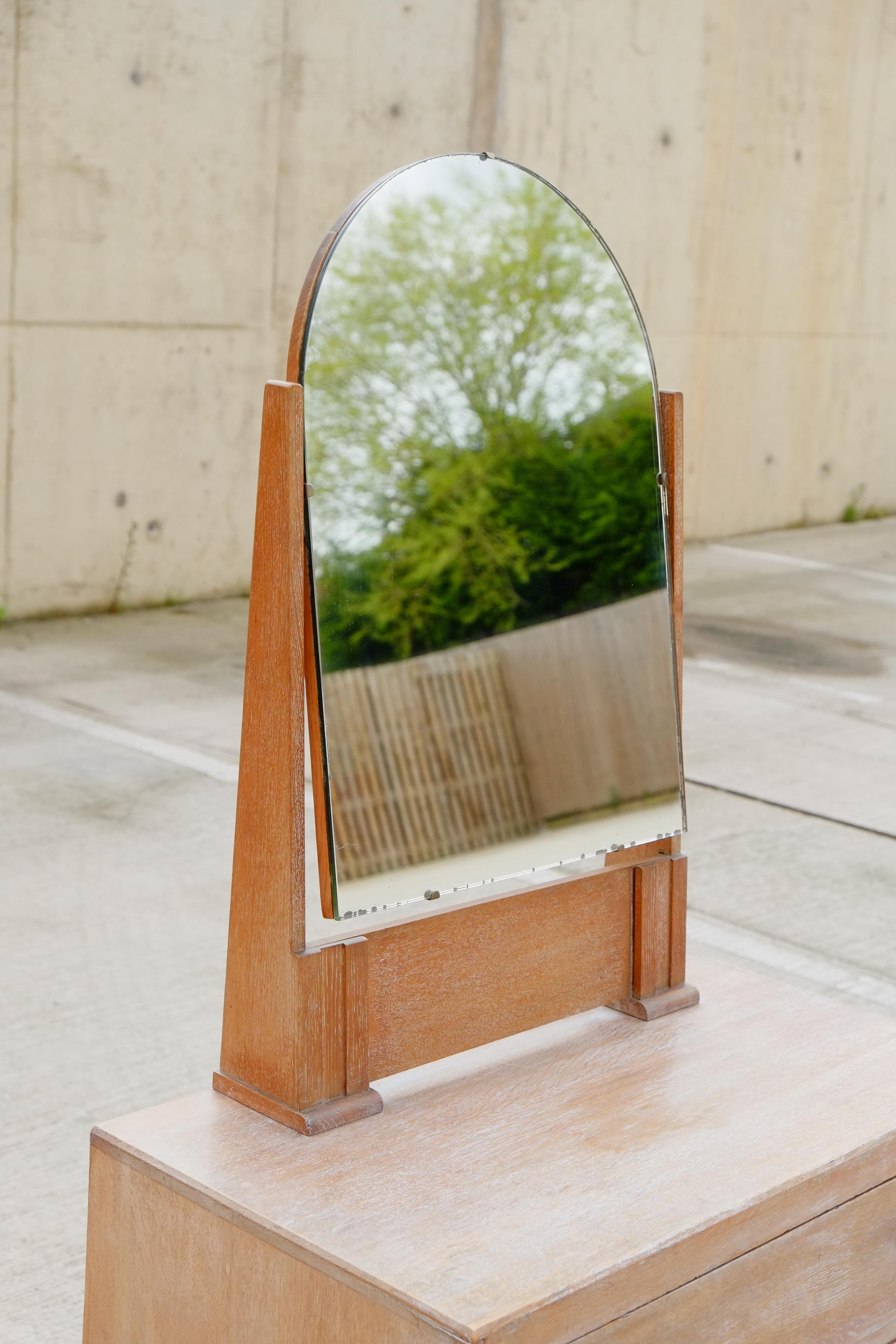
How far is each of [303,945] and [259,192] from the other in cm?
627

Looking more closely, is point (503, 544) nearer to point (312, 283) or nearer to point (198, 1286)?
point (312, 283)

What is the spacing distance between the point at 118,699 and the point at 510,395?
4054 mm

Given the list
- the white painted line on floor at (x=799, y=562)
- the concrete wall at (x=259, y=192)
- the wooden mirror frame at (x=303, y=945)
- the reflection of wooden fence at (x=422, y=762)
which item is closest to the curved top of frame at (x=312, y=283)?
the wooden mirror frame at (x=303, y=945)

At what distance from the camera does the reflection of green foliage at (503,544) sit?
181cm

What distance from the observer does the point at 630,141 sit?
30.0ft

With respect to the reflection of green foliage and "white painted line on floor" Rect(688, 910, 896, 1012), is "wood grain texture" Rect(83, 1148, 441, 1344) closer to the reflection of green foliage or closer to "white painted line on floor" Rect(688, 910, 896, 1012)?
the reflection of green foliage

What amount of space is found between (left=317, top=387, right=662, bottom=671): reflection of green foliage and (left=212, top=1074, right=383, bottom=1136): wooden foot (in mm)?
507

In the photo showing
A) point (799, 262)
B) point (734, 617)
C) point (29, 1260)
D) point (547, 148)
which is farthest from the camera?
point (799, 262)

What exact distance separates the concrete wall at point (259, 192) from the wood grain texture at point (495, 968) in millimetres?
5218

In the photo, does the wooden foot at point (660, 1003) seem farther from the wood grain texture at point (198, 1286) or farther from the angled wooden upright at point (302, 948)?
the wood grain texture at point (198, 1286)

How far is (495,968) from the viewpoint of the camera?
6.57 feet

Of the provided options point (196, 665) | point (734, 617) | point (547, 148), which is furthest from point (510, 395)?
point (547, 148)

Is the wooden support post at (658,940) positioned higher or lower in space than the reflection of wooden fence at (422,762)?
lower

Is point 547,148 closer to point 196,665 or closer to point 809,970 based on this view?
→ point 196,665
